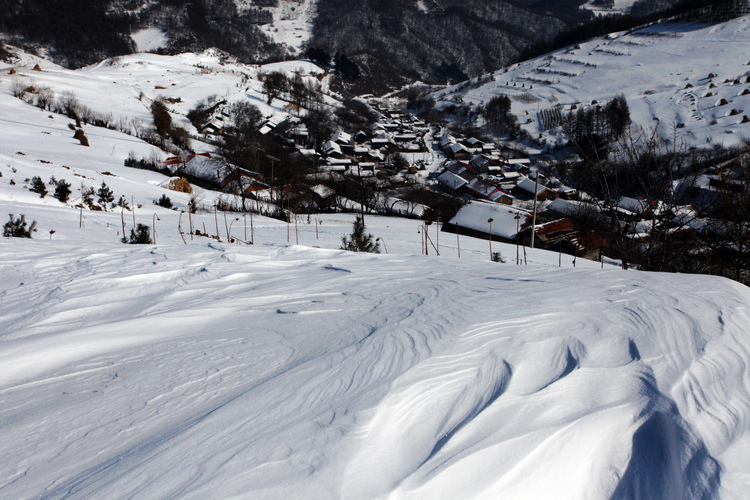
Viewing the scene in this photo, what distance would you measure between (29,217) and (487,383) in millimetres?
7029

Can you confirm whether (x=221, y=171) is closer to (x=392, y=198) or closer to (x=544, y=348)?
(x=392, y=198)

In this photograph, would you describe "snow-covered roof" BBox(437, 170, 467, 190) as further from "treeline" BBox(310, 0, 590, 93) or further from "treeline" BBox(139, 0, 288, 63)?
"treeline" BBox(139, 0, 288, 63)

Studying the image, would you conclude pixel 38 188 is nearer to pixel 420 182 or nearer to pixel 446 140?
pixel 420 182

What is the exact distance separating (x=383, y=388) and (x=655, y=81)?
6073cm

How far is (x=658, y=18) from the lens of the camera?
70.7 metres

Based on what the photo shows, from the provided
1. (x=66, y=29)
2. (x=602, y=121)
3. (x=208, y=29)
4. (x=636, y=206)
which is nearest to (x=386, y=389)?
(x=636, y=206)

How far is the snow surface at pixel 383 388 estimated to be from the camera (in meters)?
0.97

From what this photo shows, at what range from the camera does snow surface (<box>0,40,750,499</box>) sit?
973mm

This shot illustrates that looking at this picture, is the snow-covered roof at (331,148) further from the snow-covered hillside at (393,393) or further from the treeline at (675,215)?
the snow-covered hillside at (393,393)

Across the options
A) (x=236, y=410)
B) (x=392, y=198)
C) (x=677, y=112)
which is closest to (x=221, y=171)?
(x=392, y=198)

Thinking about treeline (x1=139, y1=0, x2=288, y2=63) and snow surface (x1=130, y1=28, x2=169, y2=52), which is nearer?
snow surface (x1=130, y1=28, x2=169, y2=52)

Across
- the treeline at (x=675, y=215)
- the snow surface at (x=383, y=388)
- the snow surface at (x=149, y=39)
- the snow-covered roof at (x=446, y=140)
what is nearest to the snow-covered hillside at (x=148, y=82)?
the snow surface at (x=149, y=39)

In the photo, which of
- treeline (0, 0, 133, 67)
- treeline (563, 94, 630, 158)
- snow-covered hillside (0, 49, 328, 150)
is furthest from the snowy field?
treeline (0, 0, 133, 67)

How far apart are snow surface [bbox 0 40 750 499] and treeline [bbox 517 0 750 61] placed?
81603 millimetres
